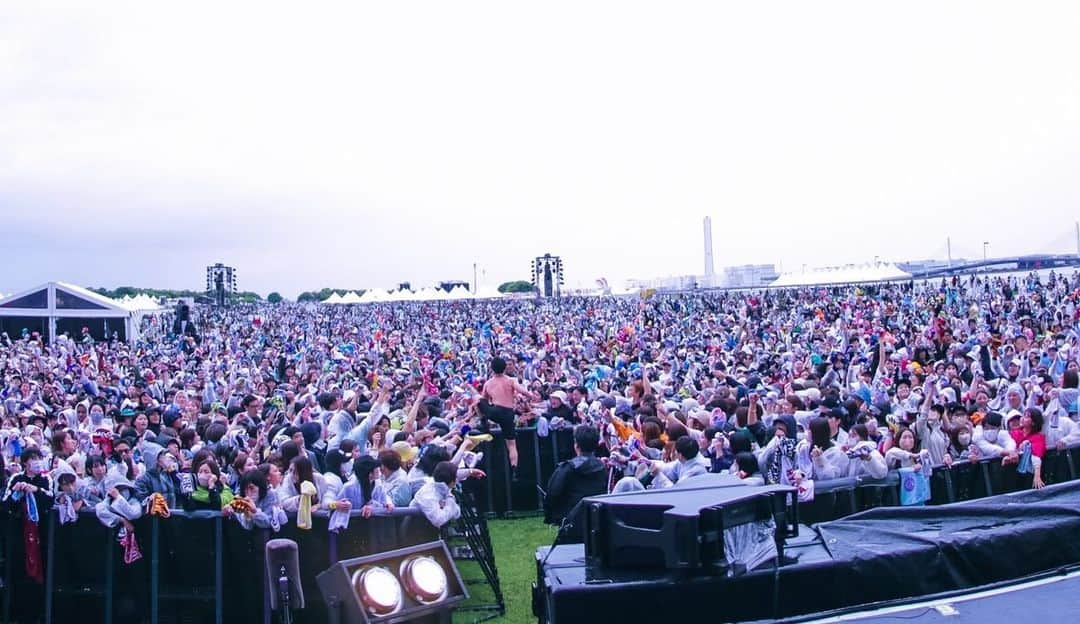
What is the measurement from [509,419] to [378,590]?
18.8 feet

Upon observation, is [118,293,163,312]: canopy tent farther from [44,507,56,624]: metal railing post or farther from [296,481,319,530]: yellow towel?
A: [296,481,319,530]: yellow towel

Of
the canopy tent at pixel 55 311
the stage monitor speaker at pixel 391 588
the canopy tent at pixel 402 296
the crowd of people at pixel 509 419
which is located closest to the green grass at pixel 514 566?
the crowd of people at pixel 509 419

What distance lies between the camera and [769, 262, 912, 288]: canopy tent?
44.1m

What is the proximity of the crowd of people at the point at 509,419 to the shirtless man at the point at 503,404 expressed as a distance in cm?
3

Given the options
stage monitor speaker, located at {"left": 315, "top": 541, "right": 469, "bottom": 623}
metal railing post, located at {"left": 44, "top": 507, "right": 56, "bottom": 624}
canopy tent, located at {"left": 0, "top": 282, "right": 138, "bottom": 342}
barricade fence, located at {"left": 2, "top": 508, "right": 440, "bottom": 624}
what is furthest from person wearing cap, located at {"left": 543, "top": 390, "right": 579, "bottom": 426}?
canopy tent, located at {"left": 0, "top": 282, "right": 138, "bottom": 342}

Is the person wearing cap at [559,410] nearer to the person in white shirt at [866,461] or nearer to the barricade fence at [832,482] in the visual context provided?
the barricade fence at [832,482]

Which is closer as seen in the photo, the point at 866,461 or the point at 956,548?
the point at 956,548

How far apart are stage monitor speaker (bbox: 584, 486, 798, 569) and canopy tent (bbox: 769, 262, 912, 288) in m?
41.0

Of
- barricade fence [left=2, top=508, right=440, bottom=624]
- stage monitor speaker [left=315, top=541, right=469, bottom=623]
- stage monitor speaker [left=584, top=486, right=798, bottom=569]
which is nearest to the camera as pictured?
stage monitor speaker [left=584, top=486, right=798, bottom=569]

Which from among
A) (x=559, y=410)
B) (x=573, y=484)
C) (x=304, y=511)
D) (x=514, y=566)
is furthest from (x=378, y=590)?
(x=559, y=410)

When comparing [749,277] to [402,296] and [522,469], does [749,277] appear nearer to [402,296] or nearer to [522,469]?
[402,296]

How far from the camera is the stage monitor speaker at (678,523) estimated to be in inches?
174

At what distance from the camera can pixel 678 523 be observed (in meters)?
4.40

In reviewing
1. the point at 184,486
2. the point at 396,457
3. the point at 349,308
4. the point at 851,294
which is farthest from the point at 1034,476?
the point at 349,308
